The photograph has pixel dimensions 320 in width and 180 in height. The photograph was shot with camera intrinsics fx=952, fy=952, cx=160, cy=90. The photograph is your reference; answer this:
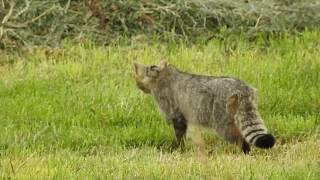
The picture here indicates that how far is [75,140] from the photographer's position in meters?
8.98

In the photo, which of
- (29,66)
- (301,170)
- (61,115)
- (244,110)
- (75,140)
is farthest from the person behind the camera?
(29,66)

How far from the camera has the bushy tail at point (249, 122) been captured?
26.6 ft

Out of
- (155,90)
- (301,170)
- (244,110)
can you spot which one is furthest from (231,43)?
(301,170)

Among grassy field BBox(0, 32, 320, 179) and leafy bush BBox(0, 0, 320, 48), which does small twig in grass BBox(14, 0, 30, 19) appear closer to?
leafy bush BBox(0, 0, 320, 48)

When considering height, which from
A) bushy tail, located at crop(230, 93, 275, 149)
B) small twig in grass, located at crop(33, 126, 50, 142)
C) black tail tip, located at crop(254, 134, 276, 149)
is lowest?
small twig in grass, located at crop(33, 126, 50, 142)

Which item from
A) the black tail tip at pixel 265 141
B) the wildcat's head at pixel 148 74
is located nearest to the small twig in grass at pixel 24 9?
the wildcat's head at pixel 148 74

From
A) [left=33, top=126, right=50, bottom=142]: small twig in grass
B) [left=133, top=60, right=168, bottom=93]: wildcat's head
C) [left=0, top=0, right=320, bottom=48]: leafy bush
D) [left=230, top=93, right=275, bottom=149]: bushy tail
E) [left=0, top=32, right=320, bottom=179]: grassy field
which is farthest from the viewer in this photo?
[left=0, top=0, right=320, bottom=48]: leafy bush

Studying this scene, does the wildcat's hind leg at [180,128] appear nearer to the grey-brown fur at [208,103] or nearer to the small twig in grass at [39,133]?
the grey-brown fur at [208,103]

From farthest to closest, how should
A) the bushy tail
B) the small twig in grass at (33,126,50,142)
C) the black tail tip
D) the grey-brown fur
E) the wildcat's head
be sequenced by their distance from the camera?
the wildcat's head < the small twig in grass at (33,126,50,142) < the grey-brown fur < the bushy tail < the black tail tip

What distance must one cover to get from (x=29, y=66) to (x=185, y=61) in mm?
1886

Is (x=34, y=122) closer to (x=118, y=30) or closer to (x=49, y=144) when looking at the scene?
(x=49, y=144)

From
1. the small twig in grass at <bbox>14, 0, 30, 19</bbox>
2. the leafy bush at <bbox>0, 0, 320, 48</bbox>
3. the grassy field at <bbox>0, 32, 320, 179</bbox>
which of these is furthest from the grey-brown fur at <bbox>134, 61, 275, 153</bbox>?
the small twig in grass at <bbox>14, 0, 30, 19</bbox>

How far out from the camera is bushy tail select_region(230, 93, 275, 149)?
8.10m

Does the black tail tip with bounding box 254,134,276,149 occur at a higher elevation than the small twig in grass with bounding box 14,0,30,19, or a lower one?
lower
